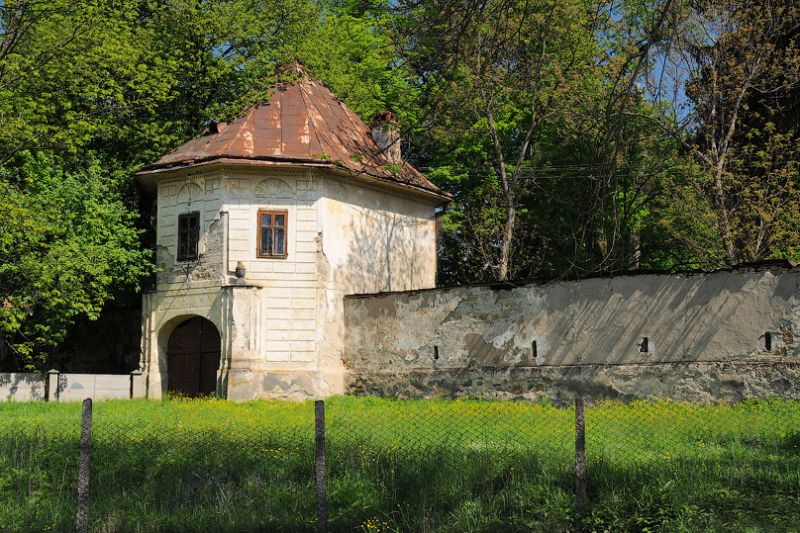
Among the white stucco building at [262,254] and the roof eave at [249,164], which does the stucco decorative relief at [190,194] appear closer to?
the white stucco building at [262,254]

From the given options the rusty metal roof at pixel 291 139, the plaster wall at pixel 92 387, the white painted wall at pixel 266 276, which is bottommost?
the plaster wall at pixel 92 387

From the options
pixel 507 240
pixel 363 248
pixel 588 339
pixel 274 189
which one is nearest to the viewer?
pixel 588 339

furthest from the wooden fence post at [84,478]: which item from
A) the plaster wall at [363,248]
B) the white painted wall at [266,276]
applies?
the plaster wall at [363,248]

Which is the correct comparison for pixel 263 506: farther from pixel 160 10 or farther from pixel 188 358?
pixel 160 10

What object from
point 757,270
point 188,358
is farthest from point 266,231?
point 757,270

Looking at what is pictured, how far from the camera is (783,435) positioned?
12.5m

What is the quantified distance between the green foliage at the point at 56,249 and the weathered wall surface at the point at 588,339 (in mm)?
6189

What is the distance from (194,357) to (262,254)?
3314 millimetres

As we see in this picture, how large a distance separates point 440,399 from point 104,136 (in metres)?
11.8

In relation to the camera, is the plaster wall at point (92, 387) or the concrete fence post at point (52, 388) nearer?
the concrete fence post at point (52, 388)

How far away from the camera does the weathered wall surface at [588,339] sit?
58.3 feet

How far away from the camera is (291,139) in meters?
23.7

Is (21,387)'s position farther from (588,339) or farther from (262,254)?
(588,339)

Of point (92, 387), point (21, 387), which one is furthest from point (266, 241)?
point (21, 387)
